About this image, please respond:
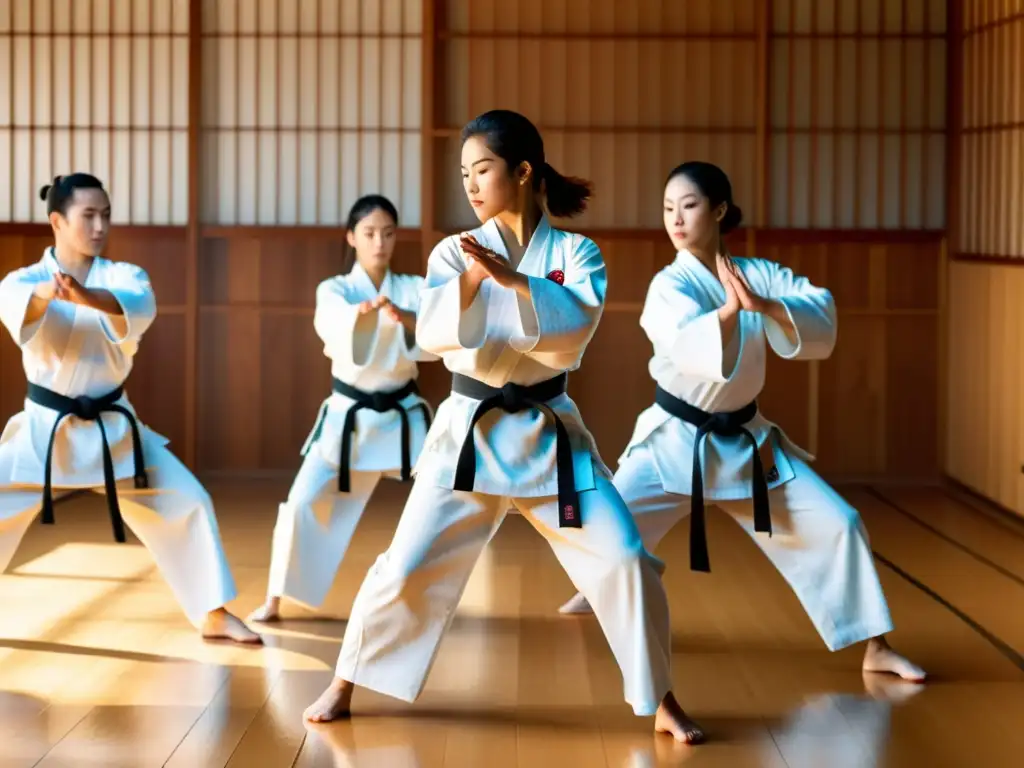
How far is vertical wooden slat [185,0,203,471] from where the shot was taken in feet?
23.3

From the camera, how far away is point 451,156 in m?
7.24

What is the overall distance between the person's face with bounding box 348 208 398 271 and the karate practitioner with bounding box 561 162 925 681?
111 cm

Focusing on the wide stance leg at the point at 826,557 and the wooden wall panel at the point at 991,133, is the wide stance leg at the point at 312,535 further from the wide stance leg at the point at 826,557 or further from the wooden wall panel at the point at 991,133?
the wooden wall panel at the point at 991,133

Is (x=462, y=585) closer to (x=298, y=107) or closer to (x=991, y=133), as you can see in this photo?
(x=991, y=133)

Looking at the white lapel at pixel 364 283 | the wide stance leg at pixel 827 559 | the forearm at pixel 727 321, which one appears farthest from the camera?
the white lapel at pixel 364 283

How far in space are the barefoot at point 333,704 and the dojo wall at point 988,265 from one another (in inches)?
147

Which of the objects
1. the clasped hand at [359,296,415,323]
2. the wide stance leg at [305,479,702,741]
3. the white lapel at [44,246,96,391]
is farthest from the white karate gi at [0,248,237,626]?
the wide stance leg at [305,479,702,741]

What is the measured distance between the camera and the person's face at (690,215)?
375 cm

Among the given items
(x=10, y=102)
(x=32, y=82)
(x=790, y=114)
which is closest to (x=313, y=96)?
(x=32, y=82)

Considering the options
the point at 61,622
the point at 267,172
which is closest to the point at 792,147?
the point at 267,172

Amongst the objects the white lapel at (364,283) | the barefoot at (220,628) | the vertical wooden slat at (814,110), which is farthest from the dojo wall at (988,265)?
the barefoot at (220,628)

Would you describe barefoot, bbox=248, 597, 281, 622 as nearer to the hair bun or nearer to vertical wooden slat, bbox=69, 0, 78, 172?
the hair bun

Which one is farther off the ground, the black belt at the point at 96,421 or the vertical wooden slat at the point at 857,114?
the vertical wooden slat at the point at 857,114

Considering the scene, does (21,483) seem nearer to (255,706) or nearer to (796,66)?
(255,706)
